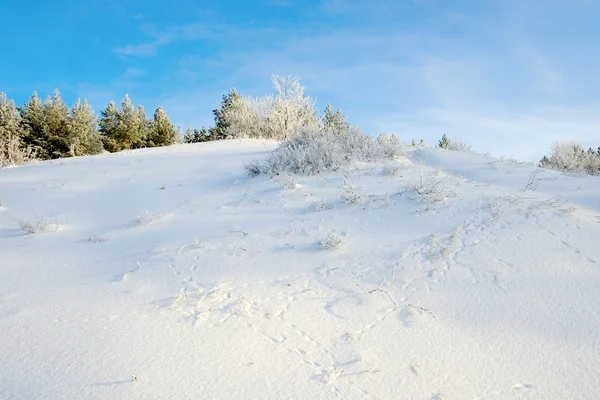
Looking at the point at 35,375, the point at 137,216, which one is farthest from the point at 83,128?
the point at 35,375

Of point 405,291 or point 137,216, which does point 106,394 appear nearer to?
point 405,291

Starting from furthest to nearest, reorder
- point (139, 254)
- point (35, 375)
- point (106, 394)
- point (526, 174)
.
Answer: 1. point (526, 174)
2. point (139, 254)
3. point (35, 375)
4. point (106, 394)

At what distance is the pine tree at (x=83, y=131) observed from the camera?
36812 millimetres

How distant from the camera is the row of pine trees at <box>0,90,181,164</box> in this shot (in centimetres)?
3531

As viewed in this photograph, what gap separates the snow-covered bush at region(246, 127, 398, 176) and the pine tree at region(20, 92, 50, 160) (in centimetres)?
3784

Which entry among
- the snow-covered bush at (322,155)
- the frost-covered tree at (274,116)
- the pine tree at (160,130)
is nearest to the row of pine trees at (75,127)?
the pine tree at (160,130)

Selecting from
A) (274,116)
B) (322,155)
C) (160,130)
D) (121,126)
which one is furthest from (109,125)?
(322,155)

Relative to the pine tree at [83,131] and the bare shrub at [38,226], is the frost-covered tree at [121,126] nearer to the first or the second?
the pine tree at [83,131]

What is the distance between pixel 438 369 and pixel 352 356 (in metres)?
0.49

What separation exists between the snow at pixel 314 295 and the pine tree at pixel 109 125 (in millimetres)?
41382

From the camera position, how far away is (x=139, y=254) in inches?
144

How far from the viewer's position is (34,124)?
3712 cm

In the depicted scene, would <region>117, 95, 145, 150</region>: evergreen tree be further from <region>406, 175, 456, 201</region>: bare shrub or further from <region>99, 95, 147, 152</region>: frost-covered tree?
<region>406, 175, 456, 201</region>: bare shrub

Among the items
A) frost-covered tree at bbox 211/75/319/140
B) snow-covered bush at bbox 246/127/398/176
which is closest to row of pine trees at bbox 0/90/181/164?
frost-covered tree at bbox 211/75/319/140
